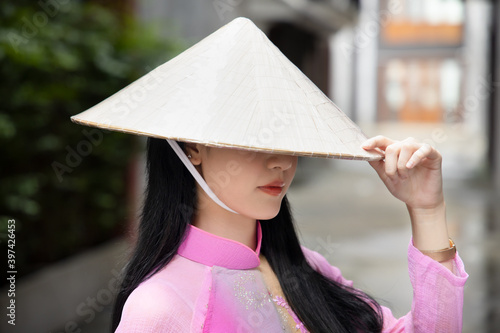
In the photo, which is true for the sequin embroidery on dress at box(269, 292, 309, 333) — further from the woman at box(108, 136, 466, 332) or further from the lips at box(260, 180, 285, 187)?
the lips at box(260, 180, 285, 187)

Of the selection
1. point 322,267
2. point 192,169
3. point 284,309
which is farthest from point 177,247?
point 322,267

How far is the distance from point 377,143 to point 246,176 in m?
0.30

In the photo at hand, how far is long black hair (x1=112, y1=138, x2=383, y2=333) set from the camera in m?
1.45

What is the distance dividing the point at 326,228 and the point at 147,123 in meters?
7.35

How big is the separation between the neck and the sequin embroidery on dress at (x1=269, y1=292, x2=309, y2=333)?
166 mm

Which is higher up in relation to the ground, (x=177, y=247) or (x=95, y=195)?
(x=177, y=247)

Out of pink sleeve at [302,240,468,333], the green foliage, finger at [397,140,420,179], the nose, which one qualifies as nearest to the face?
the nose

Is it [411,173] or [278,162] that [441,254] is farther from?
[278,162]

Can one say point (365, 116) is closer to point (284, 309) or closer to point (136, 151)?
point (136, 151)

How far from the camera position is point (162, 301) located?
1.31 m

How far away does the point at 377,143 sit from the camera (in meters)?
1.40

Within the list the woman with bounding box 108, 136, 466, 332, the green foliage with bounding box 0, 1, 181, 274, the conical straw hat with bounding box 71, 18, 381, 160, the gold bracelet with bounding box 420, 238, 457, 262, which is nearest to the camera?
the conical straw hat with bounding box 71, 18, 381, 160

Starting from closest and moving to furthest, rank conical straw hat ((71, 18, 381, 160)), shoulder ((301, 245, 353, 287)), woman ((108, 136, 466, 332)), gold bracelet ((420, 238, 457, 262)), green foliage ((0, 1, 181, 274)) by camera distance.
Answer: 1. conical straw hat ((71, 18, 381, 160))
2. woman ((108, 136, 466, 332))
3. gold bracelet ((420, 238, 457, 262))
4. shoulder ((301, 245, 353, 287))
5. green foliage ((0, 1, 181, 274))

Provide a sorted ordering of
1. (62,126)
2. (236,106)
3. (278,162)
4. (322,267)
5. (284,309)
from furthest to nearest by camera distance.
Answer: (62,126), (322,267), (284,309), (278,162), (236,106)
